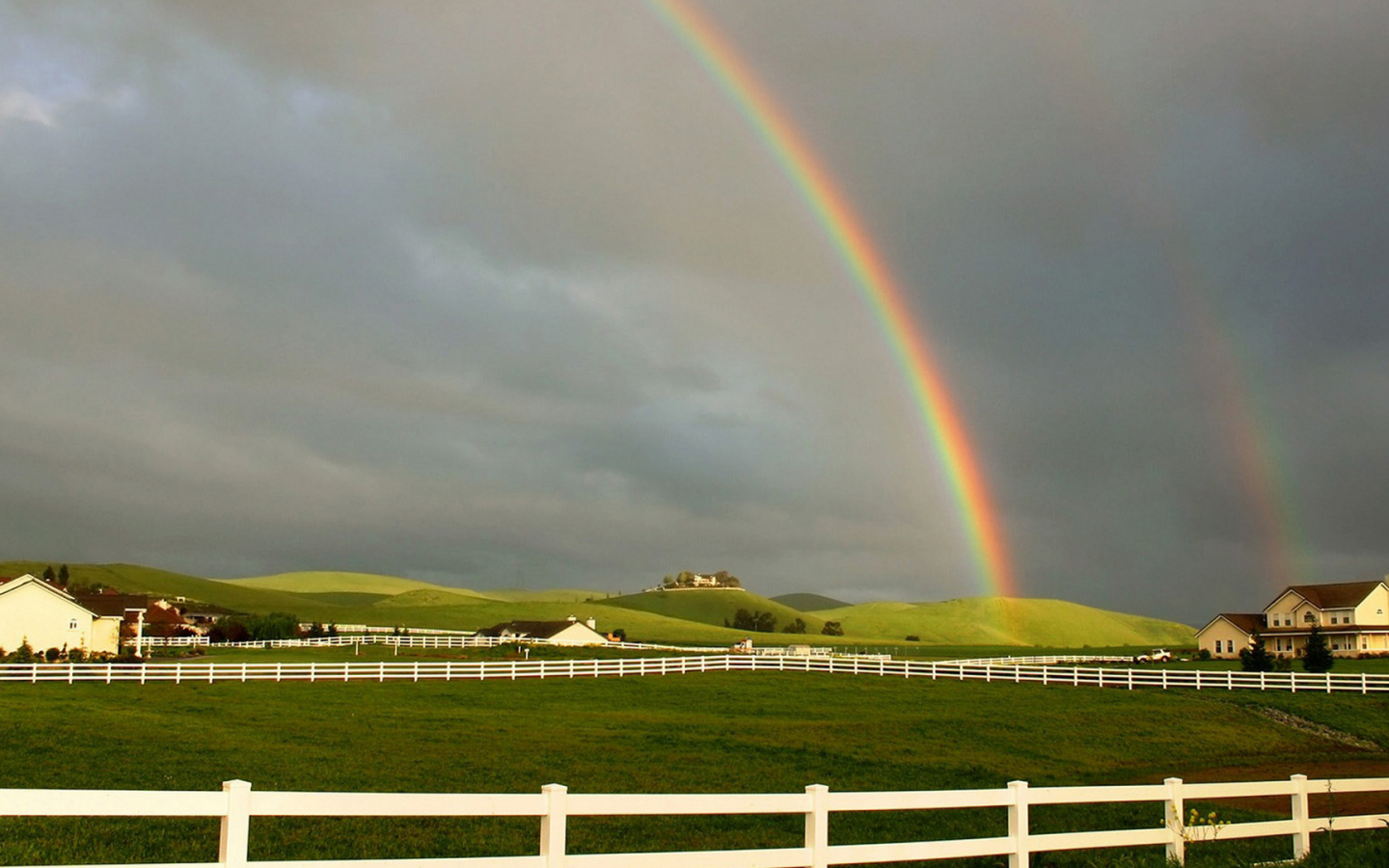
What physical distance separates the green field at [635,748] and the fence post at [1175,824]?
15cm

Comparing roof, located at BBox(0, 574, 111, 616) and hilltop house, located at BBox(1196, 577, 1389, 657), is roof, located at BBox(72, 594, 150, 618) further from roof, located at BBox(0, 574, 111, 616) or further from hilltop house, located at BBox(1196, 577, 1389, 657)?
hilltop house, located at BBox(1196, 577, 1389, 657)

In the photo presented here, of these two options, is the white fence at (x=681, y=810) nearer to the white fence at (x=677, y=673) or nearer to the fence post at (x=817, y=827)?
the fence post at (x=817, y=827)

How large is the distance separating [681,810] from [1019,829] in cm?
331

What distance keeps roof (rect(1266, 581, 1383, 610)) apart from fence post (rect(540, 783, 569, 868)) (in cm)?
9665

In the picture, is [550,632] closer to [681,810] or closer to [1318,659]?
[1318,659]

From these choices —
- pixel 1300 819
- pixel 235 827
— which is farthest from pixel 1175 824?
pixel 235 827

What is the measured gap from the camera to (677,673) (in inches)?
2173

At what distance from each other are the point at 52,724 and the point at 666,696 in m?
22.1

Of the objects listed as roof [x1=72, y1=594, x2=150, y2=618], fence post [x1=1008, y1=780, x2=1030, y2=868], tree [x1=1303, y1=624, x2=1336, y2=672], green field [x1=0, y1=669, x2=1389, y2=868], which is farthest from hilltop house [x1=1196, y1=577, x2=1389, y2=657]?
fence post [x1=1008, y1=780, x2=1030, y2=868]

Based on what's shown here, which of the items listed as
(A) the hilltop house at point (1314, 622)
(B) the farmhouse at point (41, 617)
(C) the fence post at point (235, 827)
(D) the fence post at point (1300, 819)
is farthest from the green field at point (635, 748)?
(A) the hilltop house at point (1314, 622)

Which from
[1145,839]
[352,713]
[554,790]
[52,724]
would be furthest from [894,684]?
[554,790]

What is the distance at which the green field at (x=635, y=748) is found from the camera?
13375mm

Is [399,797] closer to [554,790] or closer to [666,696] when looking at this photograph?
[554,790]

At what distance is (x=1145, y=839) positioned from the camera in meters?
10.1
